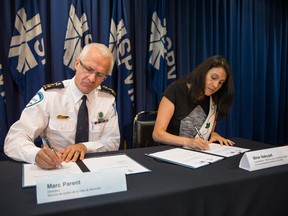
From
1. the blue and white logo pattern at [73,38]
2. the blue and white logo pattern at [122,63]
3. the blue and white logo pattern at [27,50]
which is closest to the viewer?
the blue and white logo pattern at [27,50]

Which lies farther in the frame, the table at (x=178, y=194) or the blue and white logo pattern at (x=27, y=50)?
the blue and white logo pattern at (x=27, y=50)

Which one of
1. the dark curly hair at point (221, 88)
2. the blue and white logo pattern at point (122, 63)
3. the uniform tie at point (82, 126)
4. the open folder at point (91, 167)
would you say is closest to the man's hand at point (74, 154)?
the open folder at point (91, 167)

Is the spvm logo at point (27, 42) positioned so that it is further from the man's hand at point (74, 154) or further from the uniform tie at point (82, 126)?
the man's hand at point (74, 154)

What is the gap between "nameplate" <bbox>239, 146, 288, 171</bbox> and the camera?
1042 mm

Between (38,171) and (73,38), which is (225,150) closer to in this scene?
(38,171)

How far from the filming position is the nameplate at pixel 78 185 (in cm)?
73

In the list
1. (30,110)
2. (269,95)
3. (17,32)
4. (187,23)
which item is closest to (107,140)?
(30,110)

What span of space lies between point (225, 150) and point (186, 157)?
0.28m

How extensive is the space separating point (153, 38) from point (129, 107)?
853 mm

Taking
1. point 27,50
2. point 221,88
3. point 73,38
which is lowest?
point 221,88

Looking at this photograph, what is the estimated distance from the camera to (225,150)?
135 cm

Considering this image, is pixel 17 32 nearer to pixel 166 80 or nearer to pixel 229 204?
pixel 166 80

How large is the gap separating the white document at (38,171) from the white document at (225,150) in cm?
69

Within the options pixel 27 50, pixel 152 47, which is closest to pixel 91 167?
pixel 27 50
